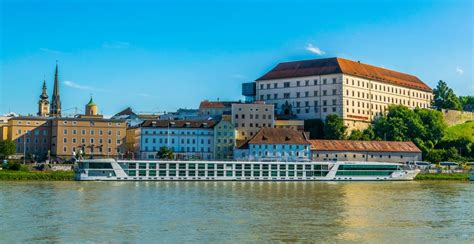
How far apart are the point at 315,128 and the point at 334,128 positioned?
13.8 ft

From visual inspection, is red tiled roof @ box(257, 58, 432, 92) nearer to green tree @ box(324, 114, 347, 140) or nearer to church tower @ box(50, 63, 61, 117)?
green tree @ box(324, 114, 347, 140)

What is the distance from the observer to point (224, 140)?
8862 cm

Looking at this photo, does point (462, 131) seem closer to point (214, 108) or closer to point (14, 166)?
point (214, 108)

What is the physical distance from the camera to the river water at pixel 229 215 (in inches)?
1196

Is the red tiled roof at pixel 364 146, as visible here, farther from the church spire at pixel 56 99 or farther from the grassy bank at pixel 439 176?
the church spire at pixel 56 99

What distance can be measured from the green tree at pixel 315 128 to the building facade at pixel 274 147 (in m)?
12.7

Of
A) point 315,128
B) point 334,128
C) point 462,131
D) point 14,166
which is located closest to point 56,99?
point 315,128

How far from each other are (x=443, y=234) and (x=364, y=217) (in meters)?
6.40

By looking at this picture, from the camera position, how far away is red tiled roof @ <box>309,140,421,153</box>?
278 ft

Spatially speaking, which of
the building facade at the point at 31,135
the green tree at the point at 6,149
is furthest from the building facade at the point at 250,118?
Answer: the green tree at the point at 6,149

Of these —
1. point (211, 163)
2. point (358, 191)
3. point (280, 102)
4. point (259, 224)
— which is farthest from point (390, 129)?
point (259, 224)

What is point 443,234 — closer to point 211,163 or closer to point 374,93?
point 211,163

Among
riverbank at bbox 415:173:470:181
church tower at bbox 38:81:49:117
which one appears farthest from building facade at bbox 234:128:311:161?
church tower at bbox 38:81:49:117

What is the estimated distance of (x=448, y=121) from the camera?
376 ft
